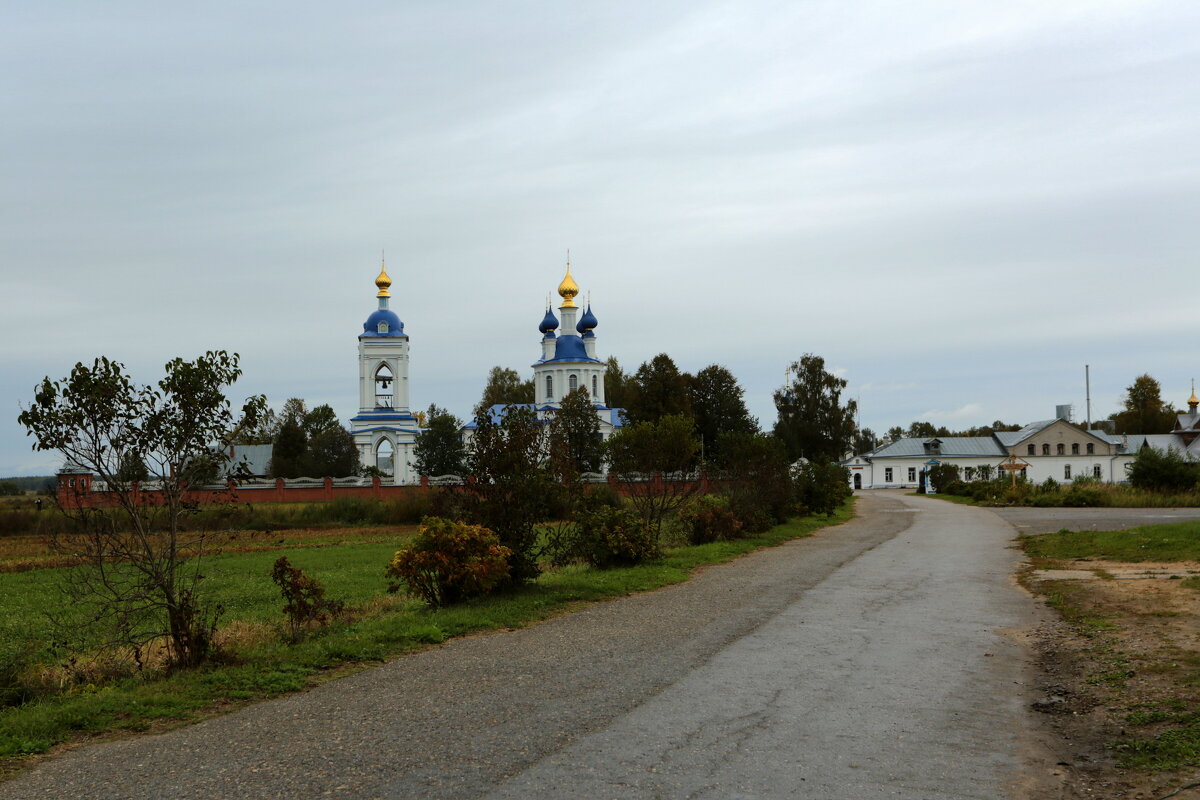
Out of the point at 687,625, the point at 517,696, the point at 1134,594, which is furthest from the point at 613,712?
the point at 1134,594

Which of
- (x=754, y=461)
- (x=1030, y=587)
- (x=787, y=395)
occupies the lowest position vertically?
(x=1030, y=587)

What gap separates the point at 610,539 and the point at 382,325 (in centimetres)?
6105

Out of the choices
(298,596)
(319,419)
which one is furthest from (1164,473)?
(319,419)

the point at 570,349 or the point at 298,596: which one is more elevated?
the point at 570,349

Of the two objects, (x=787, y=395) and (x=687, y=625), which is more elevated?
(x=787, y=395)

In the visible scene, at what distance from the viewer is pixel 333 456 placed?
79438mm

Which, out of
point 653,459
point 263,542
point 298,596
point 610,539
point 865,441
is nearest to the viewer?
point 298,596

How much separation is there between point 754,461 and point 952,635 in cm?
1796

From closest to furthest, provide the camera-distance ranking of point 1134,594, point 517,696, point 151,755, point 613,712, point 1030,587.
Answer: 1. point 151,755
2. point 613,712
3. point 517,696
4. point 1134,594
5. point 1030,587

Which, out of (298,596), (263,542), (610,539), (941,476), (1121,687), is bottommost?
(263,542)

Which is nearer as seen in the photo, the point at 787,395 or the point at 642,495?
the point at 642,495

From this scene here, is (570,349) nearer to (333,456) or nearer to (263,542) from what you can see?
(333,456)

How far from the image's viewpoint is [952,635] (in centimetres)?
1090

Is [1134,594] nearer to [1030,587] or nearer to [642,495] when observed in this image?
[1030,587]
